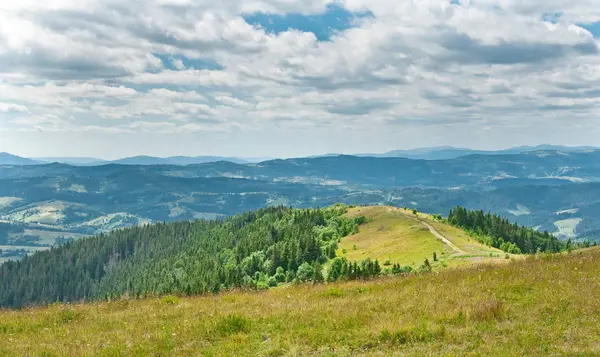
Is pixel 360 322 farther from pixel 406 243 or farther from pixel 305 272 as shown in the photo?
pixel 305 272

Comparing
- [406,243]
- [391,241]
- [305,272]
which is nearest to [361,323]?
[406,243]

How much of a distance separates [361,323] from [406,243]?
76.3 metres

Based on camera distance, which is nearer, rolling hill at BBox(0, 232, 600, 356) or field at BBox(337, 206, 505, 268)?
rolling hill at BBox(0, 232, 600, 356)

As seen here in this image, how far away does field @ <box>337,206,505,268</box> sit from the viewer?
64.4 meters

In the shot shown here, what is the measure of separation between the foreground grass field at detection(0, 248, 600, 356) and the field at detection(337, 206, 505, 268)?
23.9 meters

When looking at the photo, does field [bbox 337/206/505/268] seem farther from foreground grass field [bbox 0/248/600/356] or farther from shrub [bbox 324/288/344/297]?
shrub [bbox 324/288/344/297]

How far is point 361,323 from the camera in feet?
56.2

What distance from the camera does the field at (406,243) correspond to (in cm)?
6443

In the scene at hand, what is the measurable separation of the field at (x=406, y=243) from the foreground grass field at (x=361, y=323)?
23.9m

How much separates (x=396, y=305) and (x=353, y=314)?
7.87 ft

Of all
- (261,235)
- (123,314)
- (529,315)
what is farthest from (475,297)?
(261,235)

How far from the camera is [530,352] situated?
1348 centimetres

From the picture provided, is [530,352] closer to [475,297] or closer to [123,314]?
[475,297]

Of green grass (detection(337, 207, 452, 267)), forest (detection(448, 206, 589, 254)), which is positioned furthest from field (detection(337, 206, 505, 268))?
forest (detection(448, 206, 589, 254))
